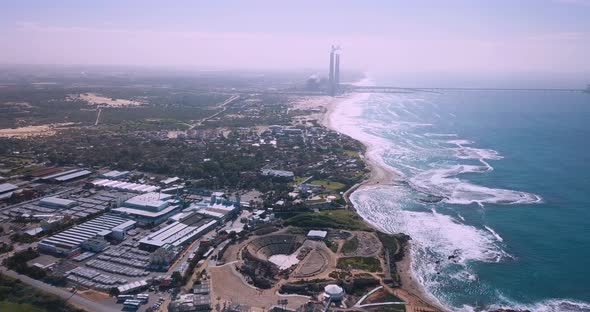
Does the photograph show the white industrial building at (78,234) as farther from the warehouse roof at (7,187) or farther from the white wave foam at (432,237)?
the white wave foam at (432,237)

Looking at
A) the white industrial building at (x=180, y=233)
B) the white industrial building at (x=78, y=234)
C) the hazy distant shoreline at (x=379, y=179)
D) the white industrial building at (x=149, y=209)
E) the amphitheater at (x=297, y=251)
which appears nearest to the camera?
the hazy distant shoreline at (x=379, y=179)

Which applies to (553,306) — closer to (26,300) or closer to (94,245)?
(94,245)

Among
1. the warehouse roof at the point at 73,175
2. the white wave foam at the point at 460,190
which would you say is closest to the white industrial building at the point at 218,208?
the warehouse roof at the point at 73,175

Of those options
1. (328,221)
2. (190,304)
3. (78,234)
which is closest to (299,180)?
(328,221)

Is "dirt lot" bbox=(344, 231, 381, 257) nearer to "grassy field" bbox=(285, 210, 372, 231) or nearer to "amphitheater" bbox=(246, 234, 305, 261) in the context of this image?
"grassy field" bbox=(285, 210, 372, 231)

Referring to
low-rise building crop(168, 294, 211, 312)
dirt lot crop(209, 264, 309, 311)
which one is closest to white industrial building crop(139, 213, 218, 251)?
dirt lot crop(209, 264, 309, 311)

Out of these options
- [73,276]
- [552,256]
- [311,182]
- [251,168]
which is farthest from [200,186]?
[552,256]
